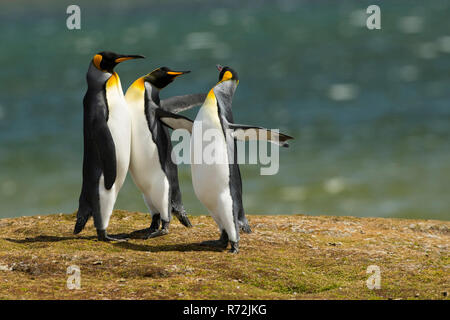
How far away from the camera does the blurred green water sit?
16.5m

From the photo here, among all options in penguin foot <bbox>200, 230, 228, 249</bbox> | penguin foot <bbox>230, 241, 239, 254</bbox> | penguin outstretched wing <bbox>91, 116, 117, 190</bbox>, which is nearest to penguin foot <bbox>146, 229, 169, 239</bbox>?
penguin foot <bbox>200, 230, 228, 249</bbox>

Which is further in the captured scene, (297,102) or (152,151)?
(297,102)

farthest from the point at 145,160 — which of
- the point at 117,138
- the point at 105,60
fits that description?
the point at 105,60

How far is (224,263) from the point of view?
5.86 metres

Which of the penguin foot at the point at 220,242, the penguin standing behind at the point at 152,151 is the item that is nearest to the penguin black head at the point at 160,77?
the penguin standing behind at the point at 152,151

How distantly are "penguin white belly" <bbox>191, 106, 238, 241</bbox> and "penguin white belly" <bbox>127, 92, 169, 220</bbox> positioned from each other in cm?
54

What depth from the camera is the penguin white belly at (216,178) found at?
6.36 m

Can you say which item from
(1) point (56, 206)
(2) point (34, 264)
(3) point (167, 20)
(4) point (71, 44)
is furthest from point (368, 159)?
(3) point (167, 20)

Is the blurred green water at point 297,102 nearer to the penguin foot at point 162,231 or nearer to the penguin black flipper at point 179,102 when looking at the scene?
the penguin black flipper at point 179,102

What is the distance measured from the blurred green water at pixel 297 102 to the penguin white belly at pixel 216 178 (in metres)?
8.64

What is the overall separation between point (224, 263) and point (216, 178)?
841 mm

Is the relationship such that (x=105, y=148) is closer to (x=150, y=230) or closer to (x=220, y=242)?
(x=150, y=230)

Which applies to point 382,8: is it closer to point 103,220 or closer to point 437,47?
point 437,47

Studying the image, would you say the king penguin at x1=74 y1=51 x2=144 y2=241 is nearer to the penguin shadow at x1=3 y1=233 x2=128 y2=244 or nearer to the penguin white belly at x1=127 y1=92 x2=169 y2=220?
the penguin white belly at x1=127 y1=92 x2=169 y2=220
